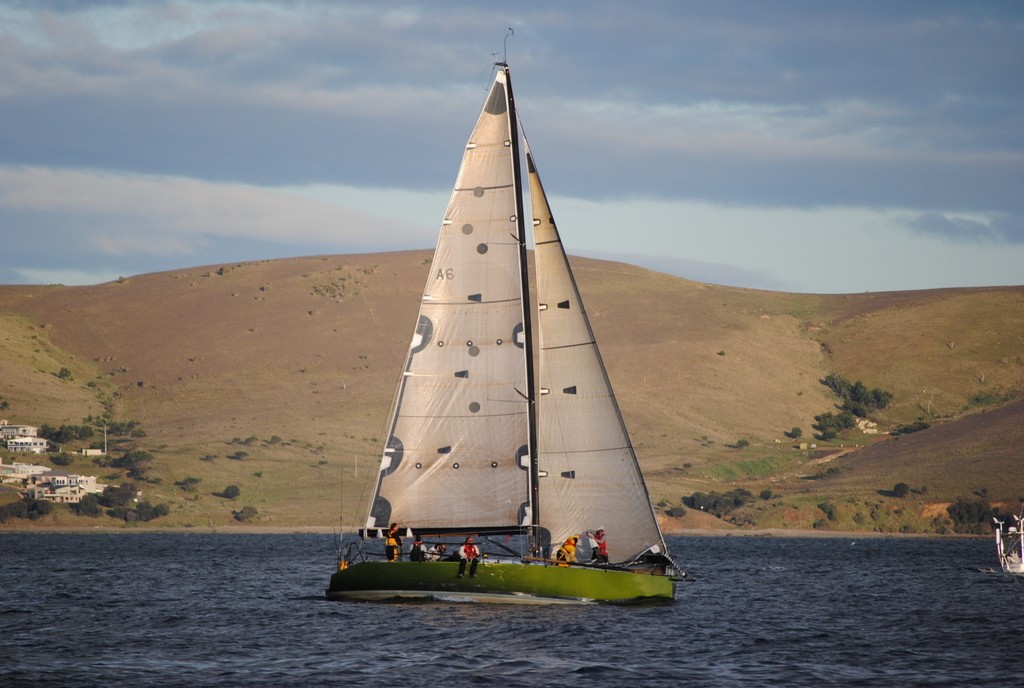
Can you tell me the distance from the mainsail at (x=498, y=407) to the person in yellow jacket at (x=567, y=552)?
71 centimetres

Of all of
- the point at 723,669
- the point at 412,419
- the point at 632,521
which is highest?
the point at 412,419

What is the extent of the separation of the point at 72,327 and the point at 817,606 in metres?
165

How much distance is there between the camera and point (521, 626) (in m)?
38.6

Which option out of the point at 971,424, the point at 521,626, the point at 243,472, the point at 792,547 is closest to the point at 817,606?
the point at 521,626

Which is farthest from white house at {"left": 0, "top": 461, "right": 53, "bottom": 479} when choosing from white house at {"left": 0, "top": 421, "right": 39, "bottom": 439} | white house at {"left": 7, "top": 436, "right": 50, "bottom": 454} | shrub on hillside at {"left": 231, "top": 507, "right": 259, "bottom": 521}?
shrub on hillside at {"left": 231, "top": 507, "right": 259, "bottom": 521}

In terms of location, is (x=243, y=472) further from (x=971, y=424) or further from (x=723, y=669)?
(x=723, y=669)

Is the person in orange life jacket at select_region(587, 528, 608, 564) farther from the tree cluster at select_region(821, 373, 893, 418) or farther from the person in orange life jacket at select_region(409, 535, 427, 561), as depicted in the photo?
the tree cluster at select_region(821, 373, 893, 418)

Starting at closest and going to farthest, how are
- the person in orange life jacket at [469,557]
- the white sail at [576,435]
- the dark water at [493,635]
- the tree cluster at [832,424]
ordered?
the dark water at [493,635], the person in orange life jacket at [469,557], the white sail at [576,435], the tree cluster at [832,424]

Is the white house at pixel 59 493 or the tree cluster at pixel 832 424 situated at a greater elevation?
the tree cluster at pixel 832 424

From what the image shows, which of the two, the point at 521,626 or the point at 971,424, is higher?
the point at 971,424

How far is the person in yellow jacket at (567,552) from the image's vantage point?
→ 4042 centimetres

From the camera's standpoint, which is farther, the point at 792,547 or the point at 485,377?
the point at 792,547

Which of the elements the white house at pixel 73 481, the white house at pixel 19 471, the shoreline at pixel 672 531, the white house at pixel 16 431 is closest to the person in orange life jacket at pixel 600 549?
the shoreline at pixel 672 531

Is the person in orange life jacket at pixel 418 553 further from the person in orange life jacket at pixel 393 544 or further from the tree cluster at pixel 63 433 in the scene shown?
the tree cluster at pixel 63 433
